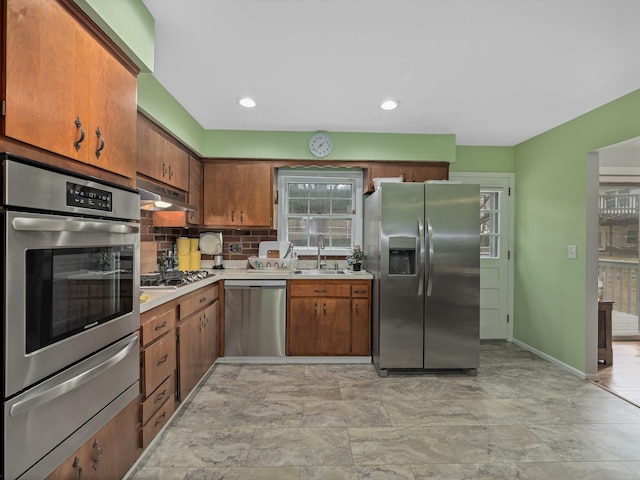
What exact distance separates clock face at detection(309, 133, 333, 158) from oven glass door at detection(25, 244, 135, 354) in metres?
2.51

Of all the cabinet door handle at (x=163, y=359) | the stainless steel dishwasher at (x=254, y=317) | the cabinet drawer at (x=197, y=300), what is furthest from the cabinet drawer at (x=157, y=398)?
the stainless steel dishwasher at (x=254, y=317)

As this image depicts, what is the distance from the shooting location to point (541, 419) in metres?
2.45

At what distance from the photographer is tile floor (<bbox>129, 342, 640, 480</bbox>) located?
75.0 inches

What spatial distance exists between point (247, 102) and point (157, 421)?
8.32ft

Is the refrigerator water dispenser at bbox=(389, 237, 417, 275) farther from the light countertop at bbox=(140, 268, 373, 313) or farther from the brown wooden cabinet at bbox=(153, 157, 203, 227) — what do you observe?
the brown wooden cabinet at bbox=(153, 157, 203, 227)

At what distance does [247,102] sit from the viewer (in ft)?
9.98

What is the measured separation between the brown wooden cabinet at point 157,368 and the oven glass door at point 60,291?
0.31 metres

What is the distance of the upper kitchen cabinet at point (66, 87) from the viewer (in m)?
1.07

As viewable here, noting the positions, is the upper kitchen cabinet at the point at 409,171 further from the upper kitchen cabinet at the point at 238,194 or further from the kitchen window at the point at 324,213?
the upper kitchen cabinet at the point at 238,194

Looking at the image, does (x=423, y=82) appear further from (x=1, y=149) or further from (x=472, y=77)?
(x=1, y=149)

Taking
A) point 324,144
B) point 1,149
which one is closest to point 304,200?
point 324,144

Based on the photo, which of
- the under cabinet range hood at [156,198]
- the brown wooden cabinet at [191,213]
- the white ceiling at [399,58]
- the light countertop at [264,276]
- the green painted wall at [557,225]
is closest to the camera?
the white ceiling at [399,58]

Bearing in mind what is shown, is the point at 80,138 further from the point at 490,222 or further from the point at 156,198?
the point at 490,222

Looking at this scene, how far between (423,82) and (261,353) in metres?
2.87
